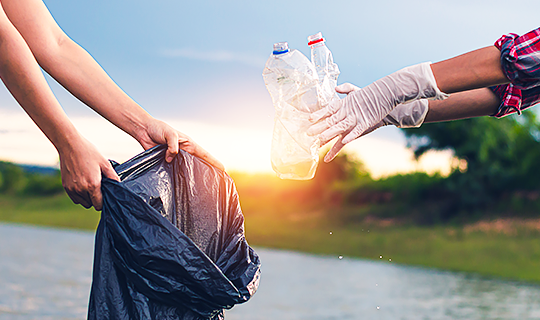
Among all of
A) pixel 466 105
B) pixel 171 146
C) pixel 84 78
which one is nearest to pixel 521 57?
pixel 466 105

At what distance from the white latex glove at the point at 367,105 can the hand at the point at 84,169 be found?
0.89 metres

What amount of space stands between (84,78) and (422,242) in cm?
2400

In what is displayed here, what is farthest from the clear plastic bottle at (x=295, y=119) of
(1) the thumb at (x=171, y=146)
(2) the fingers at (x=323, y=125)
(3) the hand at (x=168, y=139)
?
(1) the thumb at (x=171, y=146)

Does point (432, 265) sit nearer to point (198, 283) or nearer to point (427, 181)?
point (427, 181)

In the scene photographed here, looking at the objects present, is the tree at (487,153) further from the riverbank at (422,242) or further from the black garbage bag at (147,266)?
the black garbage bag at (147,266)

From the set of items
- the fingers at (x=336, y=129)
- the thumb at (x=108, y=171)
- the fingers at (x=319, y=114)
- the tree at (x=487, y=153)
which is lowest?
the tree at (x=487, y=153)

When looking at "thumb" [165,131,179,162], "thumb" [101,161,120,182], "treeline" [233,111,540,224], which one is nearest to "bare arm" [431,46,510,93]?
"thumb" [165,131,179,162]

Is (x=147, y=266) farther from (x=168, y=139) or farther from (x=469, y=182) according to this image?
(x=469, y=182)

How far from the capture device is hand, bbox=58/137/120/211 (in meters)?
1.44

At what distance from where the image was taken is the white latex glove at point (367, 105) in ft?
6.27

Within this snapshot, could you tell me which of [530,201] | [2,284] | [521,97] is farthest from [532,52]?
[530,201]

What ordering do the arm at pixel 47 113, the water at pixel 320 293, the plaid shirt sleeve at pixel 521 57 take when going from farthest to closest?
the water at pixel 320 293
the plaid shirt sleeve at pixel 521 57
the arm at pixel 47 113

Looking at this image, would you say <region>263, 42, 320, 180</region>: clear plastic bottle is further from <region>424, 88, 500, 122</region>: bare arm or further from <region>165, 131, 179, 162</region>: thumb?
<region>424, 88, 500, 122</region>: bare arm

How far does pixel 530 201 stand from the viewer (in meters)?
21.0
